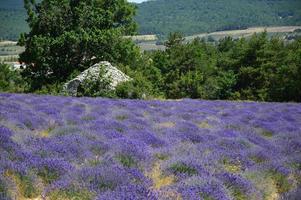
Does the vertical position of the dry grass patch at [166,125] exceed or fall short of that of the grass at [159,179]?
it falls short

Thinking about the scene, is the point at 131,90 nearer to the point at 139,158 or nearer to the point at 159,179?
the point at 139,158

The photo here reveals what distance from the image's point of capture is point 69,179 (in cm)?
621

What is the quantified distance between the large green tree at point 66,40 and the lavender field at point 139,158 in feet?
68.5

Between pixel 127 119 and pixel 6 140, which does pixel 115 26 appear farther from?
pixel 6 140

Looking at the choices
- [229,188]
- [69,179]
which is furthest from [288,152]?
[69,179]

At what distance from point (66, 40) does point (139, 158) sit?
27.3 metres

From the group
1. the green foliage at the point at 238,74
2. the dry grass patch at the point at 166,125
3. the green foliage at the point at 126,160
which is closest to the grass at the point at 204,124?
the dry grass patch at the point at 166,125

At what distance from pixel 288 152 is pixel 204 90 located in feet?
112

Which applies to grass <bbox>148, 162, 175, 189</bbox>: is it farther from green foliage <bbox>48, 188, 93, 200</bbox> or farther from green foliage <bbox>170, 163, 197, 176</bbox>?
green foliage <bbox>48, 188, 93, 200</bbox>

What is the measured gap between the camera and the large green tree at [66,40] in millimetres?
33688

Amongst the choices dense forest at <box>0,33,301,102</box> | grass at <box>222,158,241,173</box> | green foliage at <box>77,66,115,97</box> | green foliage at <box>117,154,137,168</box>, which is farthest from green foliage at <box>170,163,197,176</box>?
dense forest at <box>0,33,301,102</box>

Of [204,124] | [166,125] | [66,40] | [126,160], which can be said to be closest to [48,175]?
[126,160]

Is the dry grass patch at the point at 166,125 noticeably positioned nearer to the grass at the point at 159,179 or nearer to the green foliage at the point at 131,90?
the grass at the point at 159,179


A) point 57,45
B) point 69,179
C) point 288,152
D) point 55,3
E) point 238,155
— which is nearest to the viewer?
point 69,179
